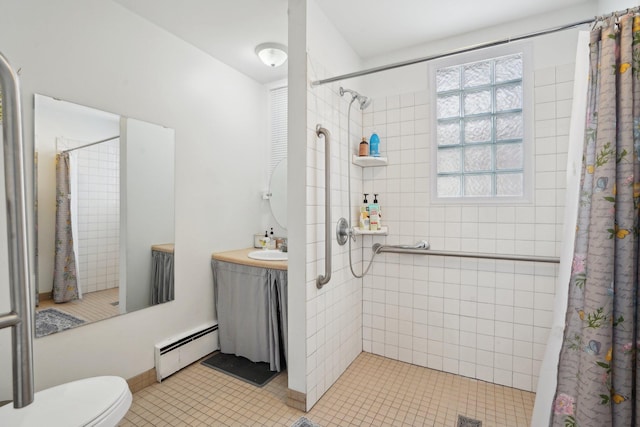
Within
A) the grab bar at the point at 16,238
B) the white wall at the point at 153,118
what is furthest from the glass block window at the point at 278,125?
the grab bar at the point at 16,238

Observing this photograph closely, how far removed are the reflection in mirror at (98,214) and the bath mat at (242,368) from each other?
63 cm

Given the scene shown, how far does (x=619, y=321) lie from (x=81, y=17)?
9.33ft

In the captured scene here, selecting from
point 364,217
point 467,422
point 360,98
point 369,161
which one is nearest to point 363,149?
point 369,161

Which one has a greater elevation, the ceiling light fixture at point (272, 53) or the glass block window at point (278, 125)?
the ceiling light fixture at point (272, 53)

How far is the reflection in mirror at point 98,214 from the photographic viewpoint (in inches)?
64.7

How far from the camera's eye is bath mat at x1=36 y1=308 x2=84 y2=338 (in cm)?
161

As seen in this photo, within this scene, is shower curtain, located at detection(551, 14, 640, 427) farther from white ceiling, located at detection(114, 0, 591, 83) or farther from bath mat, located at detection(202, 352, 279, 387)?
bath mat, located at detection(202, 352, 279, 387)

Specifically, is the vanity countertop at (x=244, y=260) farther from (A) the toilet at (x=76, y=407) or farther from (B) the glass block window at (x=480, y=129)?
(B) the glass block window at (x=480, y=129)

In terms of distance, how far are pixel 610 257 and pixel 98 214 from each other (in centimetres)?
244

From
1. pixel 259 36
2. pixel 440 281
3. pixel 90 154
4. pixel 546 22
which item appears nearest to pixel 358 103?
pixel 259 36

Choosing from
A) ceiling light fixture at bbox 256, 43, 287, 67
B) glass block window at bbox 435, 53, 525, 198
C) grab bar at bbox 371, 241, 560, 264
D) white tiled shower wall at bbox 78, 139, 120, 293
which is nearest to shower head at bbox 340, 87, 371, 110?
glass block window at bbox 435, 53, 525, 198

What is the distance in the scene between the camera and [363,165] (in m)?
2.45

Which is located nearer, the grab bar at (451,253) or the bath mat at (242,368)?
the grab bar at (451,253)

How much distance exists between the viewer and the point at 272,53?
2434 mm
